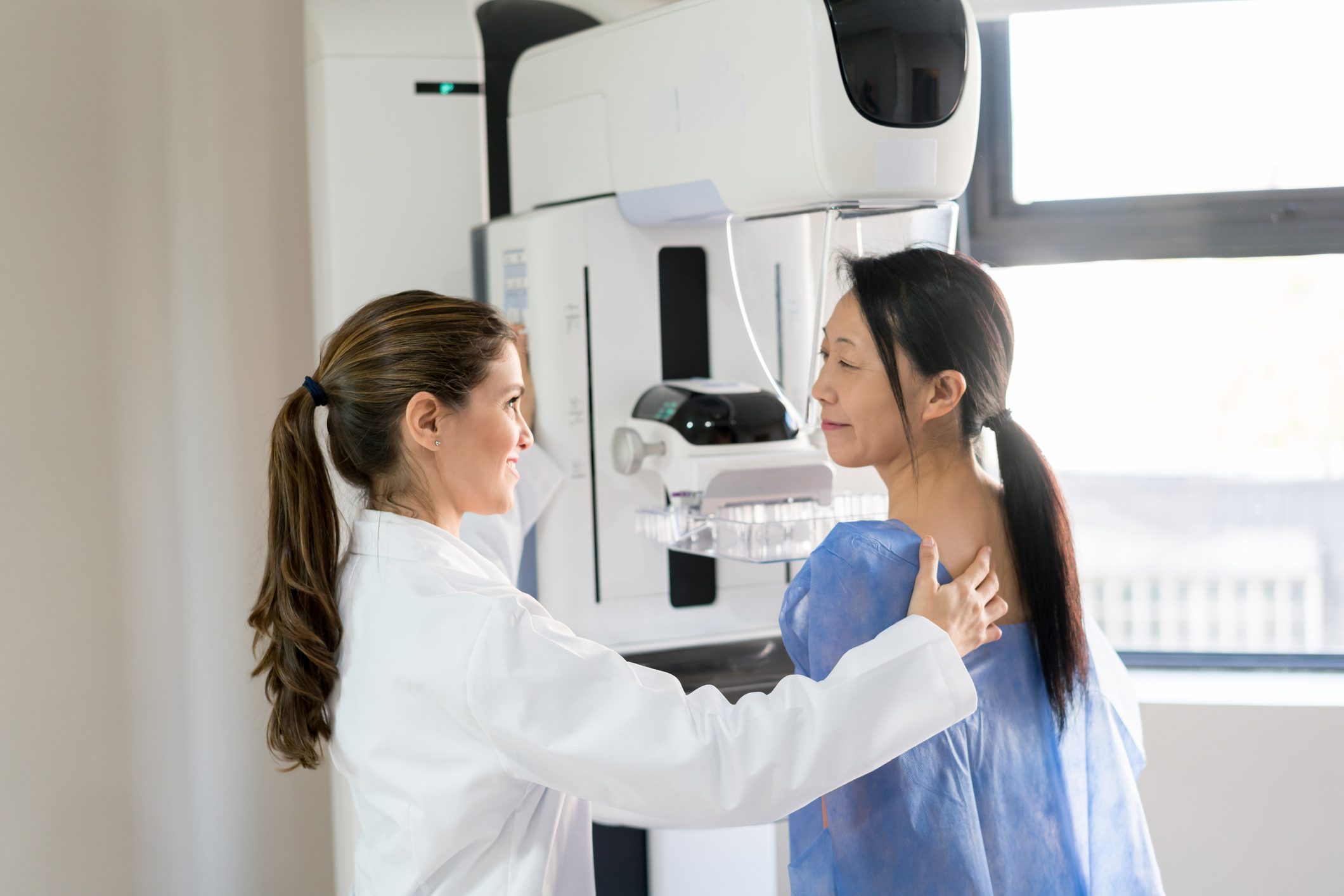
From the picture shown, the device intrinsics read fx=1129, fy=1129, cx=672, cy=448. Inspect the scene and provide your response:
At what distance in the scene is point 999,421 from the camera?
113 cm

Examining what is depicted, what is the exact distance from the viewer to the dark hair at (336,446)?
3.44ft

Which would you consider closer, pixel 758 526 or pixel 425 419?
pixel 425 419

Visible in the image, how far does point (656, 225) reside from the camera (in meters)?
1.53

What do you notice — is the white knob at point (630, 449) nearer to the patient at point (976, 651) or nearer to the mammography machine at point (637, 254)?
the mammography machine at point (637, 254)

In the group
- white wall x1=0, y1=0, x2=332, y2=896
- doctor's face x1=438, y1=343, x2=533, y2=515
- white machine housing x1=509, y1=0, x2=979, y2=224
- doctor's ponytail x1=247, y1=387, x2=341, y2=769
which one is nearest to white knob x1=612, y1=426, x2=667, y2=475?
white machine housing x1=509, y1=0, x2=979, y2=224

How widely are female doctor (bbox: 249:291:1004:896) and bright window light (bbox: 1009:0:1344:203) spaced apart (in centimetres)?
150

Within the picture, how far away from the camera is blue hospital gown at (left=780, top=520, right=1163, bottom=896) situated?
1023mm

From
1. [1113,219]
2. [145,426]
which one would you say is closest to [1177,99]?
[1113,219]

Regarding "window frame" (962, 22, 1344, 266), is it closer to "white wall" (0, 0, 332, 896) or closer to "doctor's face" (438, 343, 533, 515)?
"white wall" (0, 0, 332, 896)

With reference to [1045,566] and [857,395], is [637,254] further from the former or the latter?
[1045,566]

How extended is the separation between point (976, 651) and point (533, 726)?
0.43m

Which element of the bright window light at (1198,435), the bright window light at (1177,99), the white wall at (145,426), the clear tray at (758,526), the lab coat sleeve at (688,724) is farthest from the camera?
the bright window light at (1198,435)

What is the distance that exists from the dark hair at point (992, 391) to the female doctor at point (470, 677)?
9 cm

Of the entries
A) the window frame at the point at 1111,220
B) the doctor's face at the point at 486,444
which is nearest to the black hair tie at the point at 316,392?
the doctor's face at the point at 486,444
